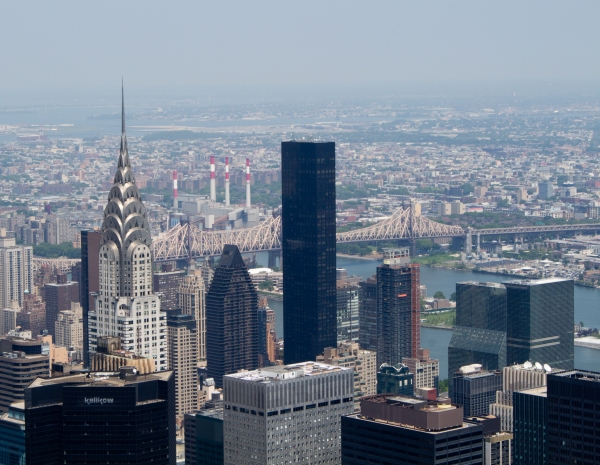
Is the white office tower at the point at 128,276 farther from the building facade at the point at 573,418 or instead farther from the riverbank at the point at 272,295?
the riverbank at the point at 272,295

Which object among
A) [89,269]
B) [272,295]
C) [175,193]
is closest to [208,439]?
[89,269]

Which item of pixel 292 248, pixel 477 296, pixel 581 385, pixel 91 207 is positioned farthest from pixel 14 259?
pixel 581 385

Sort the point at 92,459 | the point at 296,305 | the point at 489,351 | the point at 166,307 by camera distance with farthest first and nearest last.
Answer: the point at 166,307, the point at 296,305, the point at 489,351, the point at 92,459

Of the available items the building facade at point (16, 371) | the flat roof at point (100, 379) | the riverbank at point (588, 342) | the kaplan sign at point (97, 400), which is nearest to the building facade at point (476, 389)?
the building facade at point (16, 371)

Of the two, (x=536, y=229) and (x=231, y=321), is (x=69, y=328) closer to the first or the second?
(x=231, y=321)

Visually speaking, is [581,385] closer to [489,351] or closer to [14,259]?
[489,351]

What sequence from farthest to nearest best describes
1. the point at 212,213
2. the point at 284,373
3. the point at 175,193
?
1. the point at 175,193
2. the point at 212,213
3. the point at 284,373

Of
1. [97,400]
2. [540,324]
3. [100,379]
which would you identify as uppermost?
[100,379]
